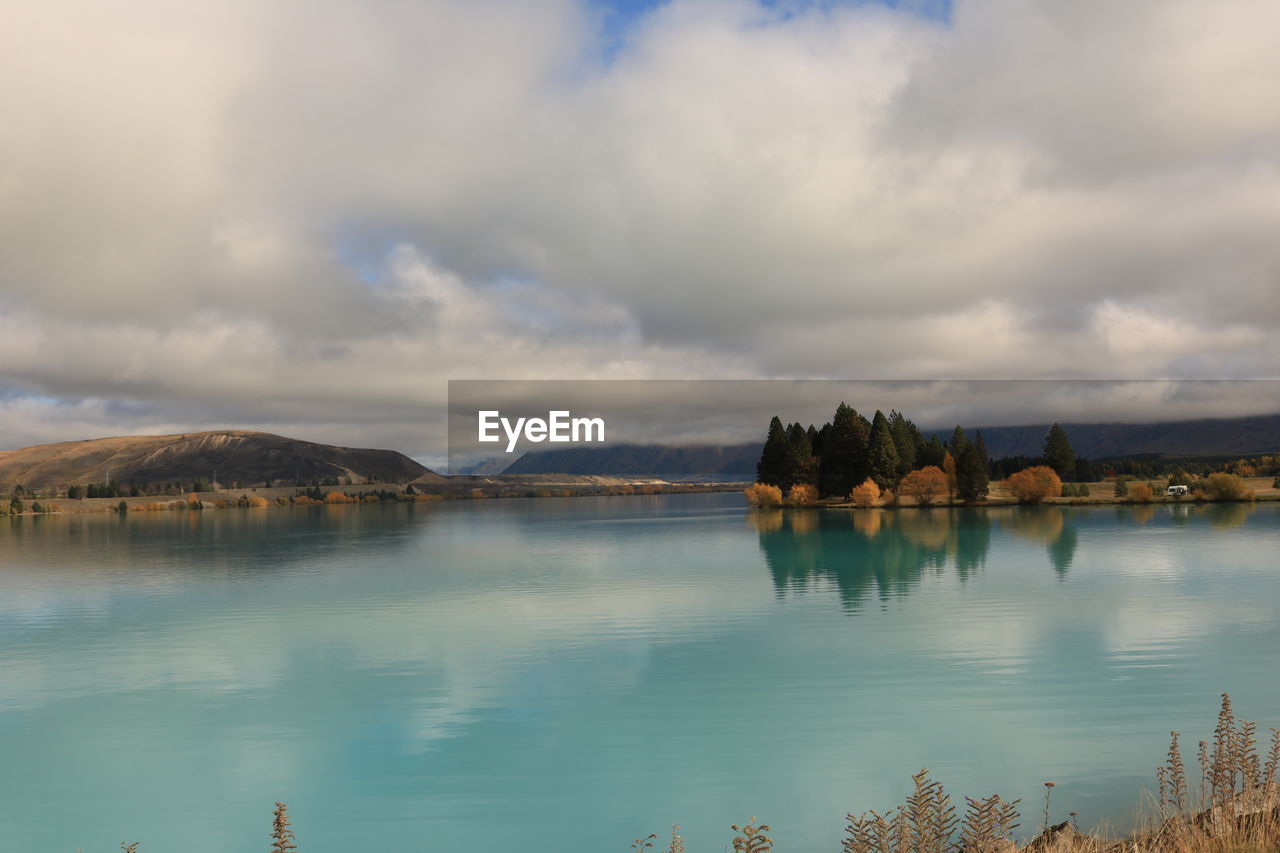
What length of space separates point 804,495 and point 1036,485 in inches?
1631

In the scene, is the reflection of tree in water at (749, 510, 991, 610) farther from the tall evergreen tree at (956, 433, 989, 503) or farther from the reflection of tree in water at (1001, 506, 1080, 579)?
the tall evergreen tree at (956, 433, 989, 503)

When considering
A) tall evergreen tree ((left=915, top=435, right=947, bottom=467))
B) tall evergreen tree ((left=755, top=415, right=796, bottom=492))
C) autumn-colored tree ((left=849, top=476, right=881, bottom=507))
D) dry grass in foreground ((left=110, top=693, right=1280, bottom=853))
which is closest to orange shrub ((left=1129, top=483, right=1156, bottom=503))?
tall evergreen tree ((left=915, top=435, right=947, bottom=467))

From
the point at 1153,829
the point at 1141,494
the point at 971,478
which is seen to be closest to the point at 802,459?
the point at 971,478

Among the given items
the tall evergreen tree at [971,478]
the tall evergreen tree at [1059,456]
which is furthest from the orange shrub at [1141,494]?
the tall evergreen tree at [971,478]

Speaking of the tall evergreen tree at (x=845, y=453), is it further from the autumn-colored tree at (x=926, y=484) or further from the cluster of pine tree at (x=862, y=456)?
the autumn-colored tree at (x=926, y=484)

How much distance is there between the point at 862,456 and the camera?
5940 inches

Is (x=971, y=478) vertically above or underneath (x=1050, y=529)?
above

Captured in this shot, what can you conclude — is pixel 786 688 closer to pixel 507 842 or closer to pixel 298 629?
pixel 507 842

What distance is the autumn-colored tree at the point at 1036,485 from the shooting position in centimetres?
15250

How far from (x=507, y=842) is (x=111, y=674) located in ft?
80.5

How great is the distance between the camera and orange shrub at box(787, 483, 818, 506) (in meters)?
163

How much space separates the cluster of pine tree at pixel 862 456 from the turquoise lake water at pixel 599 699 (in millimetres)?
87701

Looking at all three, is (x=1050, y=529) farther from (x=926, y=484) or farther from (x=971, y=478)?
(x=971, y=478)

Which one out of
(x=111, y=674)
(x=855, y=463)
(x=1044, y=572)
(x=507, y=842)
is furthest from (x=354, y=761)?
(x=855, y=463)
